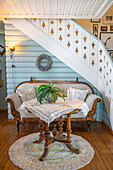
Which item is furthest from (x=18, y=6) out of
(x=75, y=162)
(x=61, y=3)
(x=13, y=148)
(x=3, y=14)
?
(x=75, y=162)

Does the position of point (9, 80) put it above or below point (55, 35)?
below

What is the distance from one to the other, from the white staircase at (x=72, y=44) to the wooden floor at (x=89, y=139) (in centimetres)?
101

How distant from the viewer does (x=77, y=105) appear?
94.7 inches

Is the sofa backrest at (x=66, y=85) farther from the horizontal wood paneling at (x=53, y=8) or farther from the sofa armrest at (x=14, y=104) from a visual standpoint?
the horizontal wood paneling at (x=53, y=8)

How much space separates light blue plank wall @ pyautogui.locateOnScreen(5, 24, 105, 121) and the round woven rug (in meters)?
1.78

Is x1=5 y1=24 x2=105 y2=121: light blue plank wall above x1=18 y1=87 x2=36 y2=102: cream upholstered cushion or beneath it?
above

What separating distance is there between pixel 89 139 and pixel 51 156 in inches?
40.9

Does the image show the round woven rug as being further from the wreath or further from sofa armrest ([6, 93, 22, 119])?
the wreath

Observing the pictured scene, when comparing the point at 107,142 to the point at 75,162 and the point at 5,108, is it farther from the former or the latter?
the point at 5,108

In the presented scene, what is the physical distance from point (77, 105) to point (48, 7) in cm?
254

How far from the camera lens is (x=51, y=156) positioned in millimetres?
2527

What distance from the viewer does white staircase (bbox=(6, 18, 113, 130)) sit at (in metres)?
4.23

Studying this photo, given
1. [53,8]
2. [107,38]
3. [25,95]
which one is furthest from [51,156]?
[107,38]

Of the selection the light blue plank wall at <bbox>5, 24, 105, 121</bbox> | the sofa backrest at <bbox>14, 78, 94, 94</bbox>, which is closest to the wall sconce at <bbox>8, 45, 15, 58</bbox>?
the light blue plank wall at <bbox>5, 24, 105, 121</bbox>
